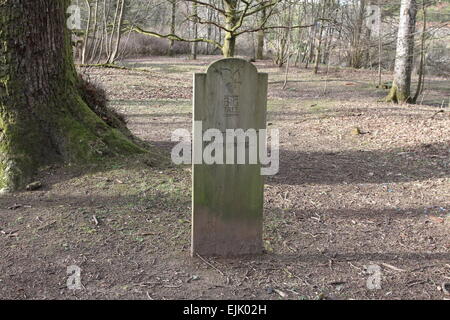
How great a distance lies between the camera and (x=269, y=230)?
448 centimetres

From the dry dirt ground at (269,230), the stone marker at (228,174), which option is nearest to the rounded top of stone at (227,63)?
the stone marker at (228,174)

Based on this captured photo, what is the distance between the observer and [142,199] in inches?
194

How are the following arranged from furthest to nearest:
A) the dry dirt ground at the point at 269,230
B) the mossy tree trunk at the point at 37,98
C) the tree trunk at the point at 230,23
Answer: the tree trunk at the point at 230,23
the mossy tree trunk at the point at 37,98
the dry dirt ground at the point at 269,230

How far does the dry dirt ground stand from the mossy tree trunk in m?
0.26

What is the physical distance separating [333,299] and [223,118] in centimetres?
163

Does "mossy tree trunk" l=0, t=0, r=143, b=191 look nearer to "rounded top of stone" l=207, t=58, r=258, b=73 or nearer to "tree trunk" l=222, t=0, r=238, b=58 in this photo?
"rounded top of stone" l=207, t=58, r=258, b=73

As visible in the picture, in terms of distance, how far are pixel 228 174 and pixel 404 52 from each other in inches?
385

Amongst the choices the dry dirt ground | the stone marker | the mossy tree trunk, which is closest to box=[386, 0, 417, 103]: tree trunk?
the dry dirt ground

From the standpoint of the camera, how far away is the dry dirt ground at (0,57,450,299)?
3.44m

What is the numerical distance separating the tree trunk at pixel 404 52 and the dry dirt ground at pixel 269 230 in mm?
4441

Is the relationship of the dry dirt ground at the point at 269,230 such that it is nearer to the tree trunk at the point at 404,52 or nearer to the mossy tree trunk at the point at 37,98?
the mossy tree trunk at the point at 37,98

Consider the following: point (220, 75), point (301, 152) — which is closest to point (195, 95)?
point (220, 75)

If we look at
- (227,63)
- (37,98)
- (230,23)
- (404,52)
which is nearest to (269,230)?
(227,63)

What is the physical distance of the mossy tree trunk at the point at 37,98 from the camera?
16.4ft
